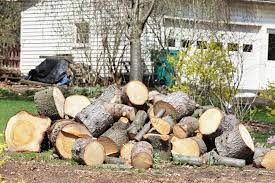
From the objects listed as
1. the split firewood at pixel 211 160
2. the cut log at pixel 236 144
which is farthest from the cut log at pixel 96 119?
the cut log at pixel 236 144

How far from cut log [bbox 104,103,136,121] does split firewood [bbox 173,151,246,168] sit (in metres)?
0.95

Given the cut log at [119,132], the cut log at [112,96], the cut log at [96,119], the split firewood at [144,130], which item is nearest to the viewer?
the split firewood at [144,130]

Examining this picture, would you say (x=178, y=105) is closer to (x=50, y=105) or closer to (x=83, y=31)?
(x=50, y=105)

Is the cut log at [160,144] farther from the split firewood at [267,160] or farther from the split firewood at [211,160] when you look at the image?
the split firewood at [267,160]

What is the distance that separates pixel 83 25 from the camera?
75.7 feet

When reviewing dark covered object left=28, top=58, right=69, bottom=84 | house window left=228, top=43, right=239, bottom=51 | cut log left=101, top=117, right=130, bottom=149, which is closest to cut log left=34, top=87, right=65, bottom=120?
cut log left=101, top=117, right=130, bottom=149

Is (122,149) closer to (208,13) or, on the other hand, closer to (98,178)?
(98,178)

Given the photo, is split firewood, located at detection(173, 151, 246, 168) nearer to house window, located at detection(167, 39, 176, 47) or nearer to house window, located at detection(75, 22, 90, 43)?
house window, located at detection(167, 39, 176, 47)

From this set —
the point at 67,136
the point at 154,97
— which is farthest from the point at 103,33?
the point at 67,136

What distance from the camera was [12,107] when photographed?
1603 cm

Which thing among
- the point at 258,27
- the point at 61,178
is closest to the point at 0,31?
the point at 258,27

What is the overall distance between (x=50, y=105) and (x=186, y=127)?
7.19 feet

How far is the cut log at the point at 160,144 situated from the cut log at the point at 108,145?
470mm

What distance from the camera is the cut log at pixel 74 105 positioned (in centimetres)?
1003
